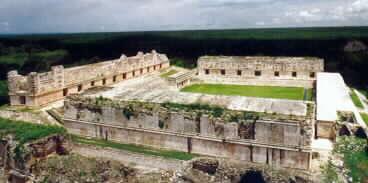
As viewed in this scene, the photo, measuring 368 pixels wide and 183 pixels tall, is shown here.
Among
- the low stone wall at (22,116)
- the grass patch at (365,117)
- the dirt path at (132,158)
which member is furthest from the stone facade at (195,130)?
the grass patch at (365,117)

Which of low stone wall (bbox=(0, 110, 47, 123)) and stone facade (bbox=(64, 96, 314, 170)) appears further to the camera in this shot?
low stone wall (bbox=(0, 110, 47, 123))

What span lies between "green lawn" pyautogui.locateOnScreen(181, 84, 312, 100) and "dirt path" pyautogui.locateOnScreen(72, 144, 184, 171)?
7798 millimetres

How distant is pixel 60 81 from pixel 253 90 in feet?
38.6

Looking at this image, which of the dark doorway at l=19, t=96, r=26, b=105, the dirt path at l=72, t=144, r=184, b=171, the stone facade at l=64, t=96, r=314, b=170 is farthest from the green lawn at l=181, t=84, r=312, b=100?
the dark doorway at l=19, t=96, r=26, b=105

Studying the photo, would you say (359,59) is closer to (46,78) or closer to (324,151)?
(324,151)

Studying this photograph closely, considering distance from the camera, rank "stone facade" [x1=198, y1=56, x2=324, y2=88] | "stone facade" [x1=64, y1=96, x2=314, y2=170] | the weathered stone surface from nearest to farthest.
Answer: "stone facade" [x1=64, y1=96, x2=314, y2=170] < the weathered stone surface < "stone facade" [x1=198, y1=56, x2=324, y2=88]

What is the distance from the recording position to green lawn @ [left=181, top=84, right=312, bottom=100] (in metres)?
18.8

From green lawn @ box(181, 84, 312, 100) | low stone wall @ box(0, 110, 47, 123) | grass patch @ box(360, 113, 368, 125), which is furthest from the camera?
green lawn @ box(181, 84, 312, 100)

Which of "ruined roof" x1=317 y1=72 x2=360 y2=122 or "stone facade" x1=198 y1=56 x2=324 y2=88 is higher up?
"stone facade" x1=198 y1=56 x2=324 y2=88

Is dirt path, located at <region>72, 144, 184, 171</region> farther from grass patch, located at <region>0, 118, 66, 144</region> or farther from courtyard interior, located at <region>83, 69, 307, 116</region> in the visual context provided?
courtyard interior, located at <region>83, 69, 307, 116</region>

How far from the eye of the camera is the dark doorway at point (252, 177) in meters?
12.1

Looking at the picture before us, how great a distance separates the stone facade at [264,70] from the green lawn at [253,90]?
4.05ft

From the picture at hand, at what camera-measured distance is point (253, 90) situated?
2055 centimetres

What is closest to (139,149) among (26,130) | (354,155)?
(26,130)
